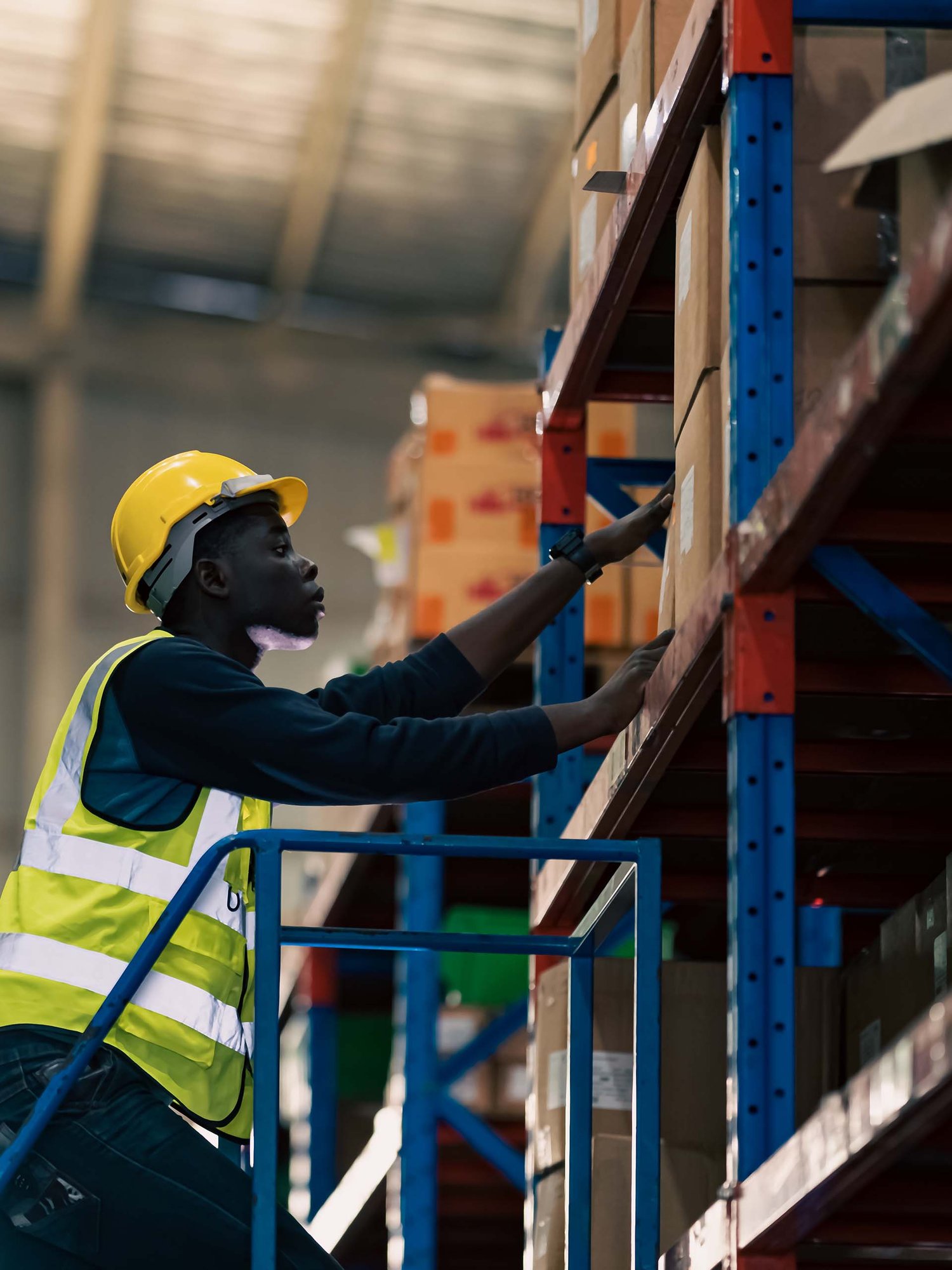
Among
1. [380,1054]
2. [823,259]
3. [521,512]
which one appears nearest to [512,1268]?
[380,1054]

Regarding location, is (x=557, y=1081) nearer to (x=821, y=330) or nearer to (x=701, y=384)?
(x=701, y=384)

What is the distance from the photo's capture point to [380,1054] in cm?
1169

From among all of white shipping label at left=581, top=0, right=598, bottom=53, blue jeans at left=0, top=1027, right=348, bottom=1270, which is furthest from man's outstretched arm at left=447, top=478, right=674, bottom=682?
white shipping label at left=581, top=0, right=598, bottom=53

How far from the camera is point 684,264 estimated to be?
14.7ft

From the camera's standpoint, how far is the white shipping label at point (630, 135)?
510 centimetres

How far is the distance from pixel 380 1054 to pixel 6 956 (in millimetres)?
8112

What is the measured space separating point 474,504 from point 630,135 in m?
3.40

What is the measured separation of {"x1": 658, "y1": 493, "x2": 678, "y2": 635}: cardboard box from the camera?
4598mm

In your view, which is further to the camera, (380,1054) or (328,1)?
(328,1)

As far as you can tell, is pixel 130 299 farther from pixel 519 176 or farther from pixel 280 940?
pixel 280 940

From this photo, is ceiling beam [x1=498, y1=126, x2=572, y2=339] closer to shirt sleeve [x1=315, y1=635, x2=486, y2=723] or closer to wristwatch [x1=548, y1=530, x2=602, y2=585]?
wristwatch [x1=548, y1=530, x2=602, y2=585]

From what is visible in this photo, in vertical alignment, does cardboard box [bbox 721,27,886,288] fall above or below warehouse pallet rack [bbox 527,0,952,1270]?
above

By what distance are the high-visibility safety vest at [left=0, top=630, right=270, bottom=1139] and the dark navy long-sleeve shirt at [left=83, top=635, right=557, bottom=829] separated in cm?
5

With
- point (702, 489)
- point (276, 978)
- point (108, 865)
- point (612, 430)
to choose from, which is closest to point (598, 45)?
point (702, 489)
